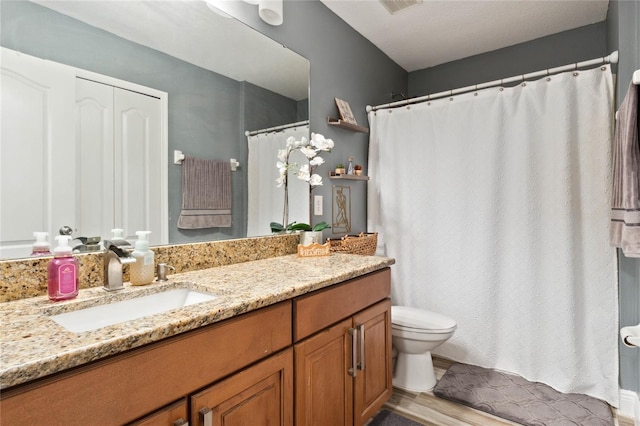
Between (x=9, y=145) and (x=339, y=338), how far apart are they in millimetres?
1257

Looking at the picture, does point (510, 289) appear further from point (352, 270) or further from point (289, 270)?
point (289, 270)

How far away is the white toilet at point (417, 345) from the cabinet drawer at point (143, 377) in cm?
120

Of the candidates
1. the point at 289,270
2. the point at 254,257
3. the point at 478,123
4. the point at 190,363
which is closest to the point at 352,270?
the point at 289,270

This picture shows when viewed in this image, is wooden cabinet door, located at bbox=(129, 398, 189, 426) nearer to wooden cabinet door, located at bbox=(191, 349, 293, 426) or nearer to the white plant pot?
wooden cabinet door, located at bbox=(191, 349, 293, 426)

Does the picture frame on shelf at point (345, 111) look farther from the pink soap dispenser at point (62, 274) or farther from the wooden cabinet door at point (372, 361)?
the pink soap dispenser at point (62, 274)

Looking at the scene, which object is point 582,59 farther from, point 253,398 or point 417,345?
point 253,398

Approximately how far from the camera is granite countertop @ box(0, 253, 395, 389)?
0.60 meters

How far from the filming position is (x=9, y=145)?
953 millimetres

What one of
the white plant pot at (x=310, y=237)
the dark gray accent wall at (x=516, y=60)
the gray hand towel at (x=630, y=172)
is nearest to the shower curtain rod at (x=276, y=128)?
the white plant pot at (x=310, y=237)

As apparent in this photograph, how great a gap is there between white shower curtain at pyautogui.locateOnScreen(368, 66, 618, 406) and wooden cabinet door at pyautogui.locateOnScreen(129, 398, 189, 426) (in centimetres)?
203

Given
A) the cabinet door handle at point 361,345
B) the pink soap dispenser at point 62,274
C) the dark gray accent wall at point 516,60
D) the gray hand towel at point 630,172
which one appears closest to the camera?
the pink soap dispenser at point 62,274

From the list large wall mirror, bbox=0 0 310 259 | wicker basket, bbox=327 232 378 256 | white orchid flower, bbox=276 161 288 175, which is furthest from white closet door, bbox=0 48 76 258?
wicker basket, bbox=327 232 378 256

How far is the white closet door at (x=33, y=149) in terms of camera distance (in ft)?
3.13

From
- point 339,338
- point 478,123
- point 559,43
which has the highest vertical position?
point 559,43
